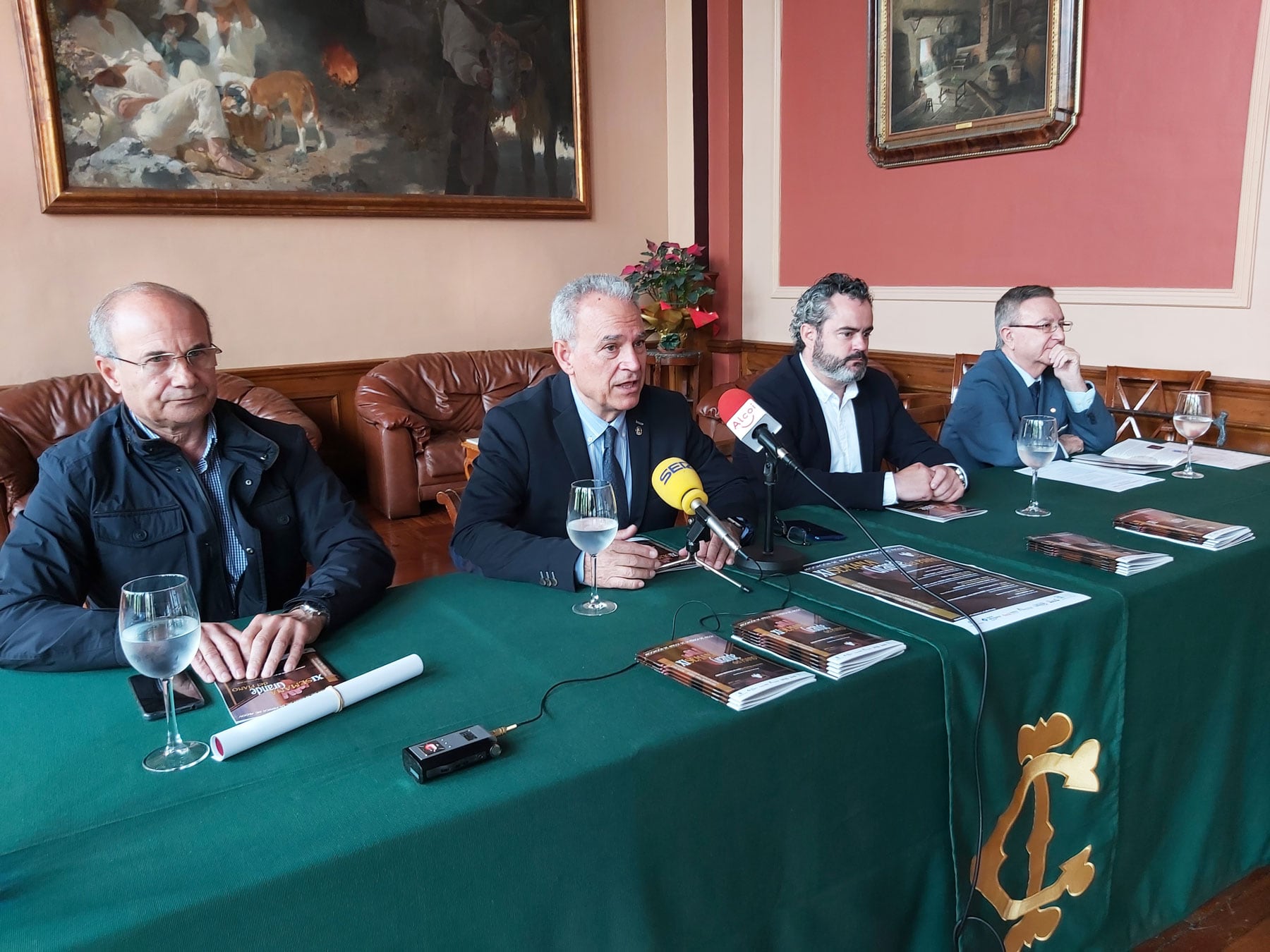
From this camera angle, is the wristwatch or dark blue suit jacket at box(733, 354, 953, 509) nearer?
the wristwatch

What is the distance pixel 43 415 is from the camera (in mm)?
4680

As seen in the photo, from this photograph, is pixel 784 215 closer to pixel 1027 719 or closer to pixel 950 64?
pixel 950 64

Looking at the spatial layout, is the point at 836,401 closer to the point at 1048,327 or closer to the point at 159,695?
the point at 1048,327

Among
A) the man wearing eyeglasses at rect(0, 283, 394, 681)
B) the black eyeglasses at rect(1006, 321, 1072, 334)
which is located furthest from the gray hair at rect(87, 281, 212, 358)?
the black eyeglasses at rect(1006, 321, 1072, 334)

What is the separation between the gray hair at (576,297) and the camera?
6.98 feet

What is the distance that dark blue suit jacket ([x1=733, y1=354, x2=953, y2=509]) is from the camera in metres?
2.43

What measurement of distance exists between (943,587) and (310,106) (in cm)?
507

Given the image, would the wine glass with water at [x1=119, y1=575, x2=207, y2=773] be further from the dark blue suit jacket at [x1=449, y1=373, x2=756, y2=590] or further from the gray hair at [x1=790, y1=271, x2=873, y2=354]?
the gray hair at [x1=790, y1=271, x2=873, y2=354]

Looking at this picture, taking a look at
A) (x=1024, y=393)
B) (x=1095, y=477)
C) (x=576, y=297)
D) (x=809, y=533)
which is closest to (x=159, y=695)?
(x=576, y=297)

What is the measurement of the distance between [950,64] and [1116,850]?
4.22 m

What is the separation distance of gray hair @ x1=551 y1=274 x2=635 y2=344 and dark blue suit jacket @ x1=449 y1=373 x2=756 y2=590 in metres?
0.12

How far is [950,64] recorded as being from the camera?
4758 millimetres

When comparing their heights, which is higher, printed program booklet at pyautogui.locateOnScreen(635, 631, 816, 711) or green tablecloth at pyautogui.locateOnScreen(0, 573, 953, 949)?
printed program booklet at pyautogui.locateOnScreen(635, 631, 816, 711)

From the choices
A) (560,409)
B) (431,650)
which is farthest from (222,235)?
(431,650)
